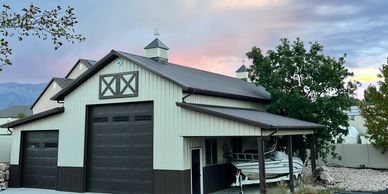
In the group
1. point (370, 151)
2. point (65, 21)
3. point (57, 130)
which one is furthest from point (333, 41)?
point (65, 21)

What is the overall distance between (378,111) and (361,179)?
5751 mm

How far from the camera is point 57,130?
1770 centimetres

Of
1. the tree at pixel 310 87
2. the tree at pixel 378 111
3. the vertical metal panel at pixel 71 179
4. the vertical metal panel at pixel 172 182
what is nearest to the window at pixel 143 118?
the vertical metal panel at pixel 172 182

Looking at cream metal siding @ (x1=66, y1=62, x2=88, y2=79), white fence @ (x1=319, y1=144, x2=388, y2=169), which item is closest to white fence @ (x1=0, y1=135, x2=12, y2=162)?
cream metal siding @ (x1=66, y1=62, x2=88, y2=79)

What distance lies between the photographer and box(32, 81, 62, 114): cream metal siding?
36594mm

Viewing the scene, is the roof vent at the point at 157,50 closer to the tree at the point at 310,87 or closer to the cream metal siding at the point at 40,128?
the cream metal siding at the point at 40,128

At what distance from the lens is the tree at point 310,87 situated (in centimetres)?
2028

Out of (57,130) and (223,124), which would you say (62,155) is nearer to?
(57,130)

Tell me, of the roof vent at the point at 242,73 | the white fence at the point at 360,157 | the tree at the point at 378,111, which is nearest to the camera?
the tree at the point at 378,111

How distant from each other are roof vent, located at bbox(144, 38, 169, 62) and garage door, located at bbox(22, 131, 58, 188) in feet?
20.5

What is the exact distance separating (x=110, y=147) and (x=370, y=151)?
1735 cm

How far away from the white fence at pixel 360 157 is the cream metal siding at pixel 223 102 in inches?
286

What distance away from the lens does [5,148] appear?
806 inches

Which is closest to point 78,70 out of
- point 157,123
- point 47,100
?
point 47,100
